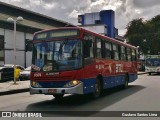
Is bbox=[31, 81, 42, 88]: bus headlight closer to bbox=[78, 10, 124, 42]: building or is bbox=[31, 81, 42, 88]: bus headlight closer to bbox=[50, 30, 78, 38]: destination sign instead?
bbox=[50, 30, 78, 38]: destination sign

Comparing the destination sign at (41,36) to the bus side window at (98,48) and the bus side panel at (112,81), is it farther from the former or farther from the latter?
the bus side panel at (112,81)

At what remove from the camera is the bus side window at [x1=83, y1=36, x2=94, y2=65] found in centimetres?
1332

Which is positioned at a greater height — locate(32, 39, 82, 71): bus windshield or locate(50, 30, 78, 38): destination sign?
locate(50, 30, 78, 38): destination sign

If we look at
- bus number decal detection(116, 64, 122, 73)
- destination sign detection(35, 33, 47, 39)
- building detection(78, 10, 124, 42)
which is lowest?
bus number decal detection(116, 64, 122, 73)

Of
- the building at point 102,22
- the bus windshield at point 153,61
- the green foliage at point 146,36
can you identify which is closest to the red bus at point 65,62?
the bus windshield at point 153,61

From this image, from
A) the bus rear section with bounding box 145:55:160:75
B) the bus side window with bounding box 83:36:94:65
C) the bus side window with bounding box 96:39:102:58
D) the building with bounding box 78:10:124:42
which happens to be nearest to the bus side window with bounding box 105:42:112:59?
the bus side window with bounding box 96:39:102:58

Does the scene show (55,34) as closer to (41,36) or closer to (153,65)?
(41,36)

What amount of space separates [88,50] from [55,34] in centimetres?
144

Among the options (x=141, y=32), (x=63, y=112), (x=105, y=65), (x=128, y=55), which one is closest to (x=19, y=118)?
(x=63, y=112)

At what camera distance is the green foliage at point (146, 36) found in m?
72.4

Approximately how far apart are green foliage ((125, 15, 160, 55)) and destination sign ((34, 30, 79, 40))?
2360 inches

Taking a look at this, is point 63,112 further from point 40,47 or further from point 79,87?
point 40,47

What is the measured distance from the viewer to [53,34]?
13602 mm

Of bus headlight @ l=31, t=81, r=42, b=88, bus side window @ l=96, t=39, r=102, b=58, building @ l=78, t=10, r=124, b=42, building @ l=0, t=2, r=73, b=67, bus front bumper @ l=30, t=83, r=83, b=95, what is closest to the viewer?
bus front bumper @ l=30, t=83, r=83, b=95
